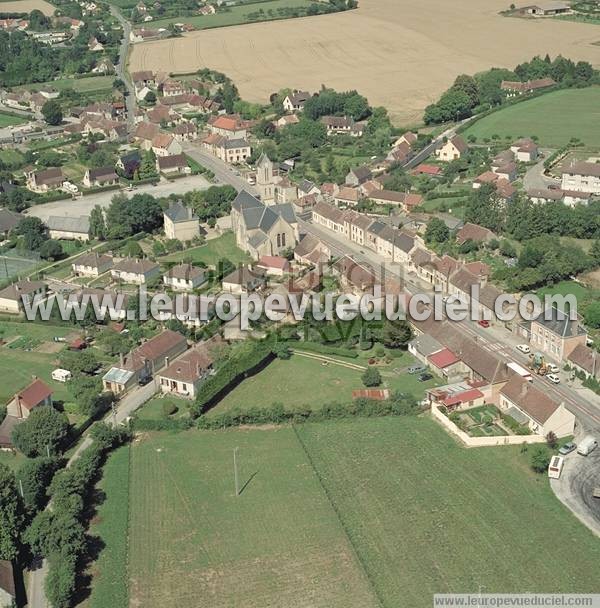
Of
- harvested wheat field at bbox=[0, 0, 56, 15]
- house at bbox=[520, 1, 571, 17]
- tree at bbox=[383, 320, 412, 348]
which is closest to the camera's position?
tree at bbox=[383, 320, 412, 348]

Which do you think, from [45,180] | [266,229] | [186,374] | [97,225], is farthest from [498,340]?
[45,180]

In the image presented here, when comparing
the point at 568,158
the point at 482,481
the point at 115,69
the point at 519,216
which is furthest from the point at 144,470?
the point at 115,69

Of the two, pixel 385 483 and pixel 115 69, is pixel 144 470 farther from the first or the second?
pixel 115 69

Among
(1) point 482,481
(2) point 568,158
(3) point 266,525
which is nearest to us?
(3) point 266,525

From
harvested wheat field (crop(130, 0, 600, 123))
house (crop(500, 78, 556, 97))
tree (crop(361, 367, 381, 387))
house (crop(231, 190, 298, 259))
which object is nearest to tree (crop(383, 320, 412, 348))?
tree (crop(361, 367, 381, 387))

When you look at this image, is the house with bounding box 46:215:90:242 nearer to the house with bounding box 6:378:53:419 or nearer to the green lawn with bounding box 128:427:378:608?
the house with bounding box 6:378:53:419
